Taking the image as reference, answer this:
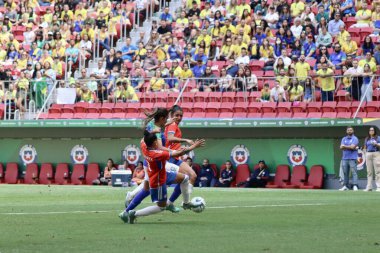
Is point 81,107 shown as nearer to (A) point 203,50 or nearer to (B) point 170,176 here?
(A) point 203,50

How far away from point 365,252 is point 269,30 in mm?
23930

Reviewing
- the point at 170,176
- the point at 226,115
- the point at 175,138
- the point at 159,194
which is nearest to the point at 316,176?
the point at 226,115

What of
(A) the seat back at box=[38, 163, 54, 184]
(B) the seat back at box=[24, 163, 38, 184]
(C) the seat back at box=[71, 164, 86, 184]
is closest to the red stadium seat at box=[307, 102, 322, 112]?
(C) the seat back at box=[71, 164, 86, 184]

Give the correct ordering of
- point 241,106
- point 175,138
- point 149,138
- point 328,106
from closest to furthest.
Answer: point 149,138
point 175,138
point 328,106
point 241,106

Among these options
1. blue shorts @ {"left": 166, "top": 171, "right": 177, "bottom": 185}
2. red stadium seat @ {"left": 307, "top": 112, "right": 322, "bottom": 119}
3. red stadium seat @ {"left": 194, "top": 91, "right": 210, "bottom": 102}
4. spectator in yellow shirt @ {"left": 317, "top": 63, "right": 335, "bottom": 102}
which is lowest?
blue shorts @ {"left": 166, "top": 171, "right": 177, "bottom": 185}

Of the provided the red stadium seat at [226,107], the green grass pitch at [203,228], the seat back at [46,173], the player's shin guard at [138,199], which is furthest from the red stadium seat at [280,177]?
the player's shin guard at [138,199]

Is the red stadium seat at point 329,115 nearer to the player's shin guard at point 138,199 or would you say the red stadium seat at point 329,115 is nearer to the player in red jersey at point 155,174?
the player in red jersey at point 155,174

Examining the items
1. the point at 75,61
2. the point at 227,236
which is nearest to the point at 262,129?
the point at 75,61

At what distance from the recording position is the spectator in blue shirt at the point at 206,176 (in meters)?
33.6

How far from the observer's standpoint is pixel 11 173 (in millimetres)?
37625

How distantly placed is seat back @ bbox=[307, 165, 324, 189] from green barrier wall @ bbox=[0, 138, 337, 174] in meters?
0.29

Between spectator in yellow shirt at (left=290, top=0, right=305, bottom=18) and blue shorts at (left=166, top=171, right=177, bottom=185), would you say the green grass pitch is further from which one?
spectator in yellow shirt at (left=290, top=0, right=305, bottom=18)

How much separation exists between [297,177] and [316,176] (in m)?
0.61

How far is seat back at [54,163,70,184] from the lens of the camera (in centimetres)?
3688
